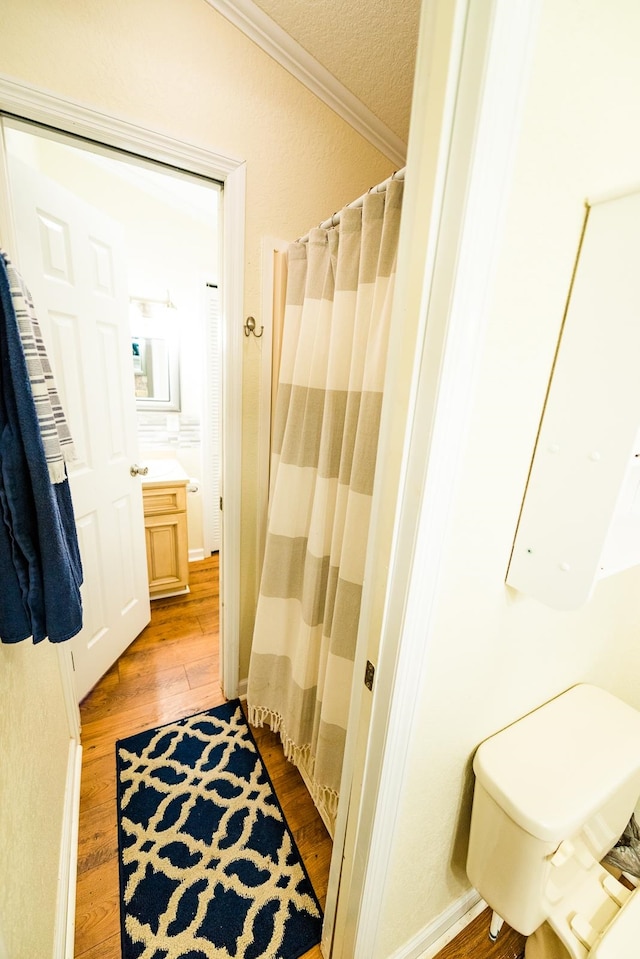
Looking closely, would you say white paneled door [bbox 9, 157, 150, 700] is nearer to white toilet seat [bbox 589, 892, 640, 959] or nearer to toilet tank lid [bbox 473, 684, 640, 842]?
toilet tank lid [bbox 473, 684, 640, 842]

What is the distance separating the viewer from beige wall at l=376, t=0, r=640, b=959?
0.49 metres

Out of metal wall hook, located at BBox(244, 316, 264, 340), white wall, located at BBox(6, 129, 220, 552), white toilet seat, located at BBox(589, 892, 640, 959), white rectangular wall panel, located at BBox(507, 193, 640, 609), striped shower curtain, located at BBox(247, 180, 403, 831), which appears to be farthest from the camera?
white wall, located at BBox(6, 129, 220, 552)

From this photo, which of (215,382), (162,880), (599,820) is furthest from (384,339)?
(215,382)

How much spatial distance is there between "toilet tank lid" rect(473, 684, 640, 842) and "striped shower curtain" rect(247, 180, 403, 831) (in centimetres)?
41

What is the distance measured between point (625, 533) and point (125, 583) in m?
2.01

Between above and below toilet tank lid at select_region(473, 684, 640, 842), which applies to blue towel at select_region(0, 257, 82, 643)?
above

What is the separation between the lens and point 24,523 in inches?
25.5

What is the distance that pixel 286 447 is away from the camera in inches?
47.9

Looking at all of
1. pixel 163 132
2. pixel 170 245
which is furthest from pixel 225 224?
pixel 170 245

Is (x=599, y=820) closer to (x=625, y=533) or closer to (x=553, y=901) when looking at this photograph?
(x=553, y=901)

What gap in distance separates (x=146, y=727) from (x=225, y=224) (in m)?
2.04

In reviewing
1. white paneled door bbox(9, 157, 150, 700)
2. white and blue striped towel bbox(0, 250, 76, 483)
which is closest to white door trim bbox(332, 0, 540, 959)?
white and blue striped towel bbox(0, 250, 76, 483)

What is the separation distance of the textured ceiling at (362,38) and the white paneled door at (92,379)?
0.95 meters

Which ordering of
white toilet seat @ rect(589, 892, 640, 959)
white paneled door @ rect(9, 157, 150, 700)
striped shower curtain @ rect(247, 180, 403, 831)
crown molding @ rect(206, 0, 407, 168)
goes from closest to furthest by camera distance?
1. white toilet seat @ rect(589, 892, 640, 959)
2. striped shower curtain @ rect(247, 180, 403, 831)
3. crown molding @ rect(206, 0, 407, 168)
4. white paneled door @ rect(9, 157, 150, 700)
